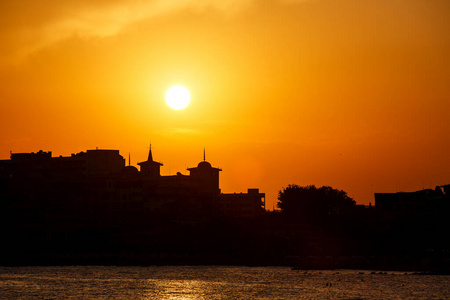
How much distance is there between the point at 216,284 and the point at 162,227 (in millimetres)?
67982

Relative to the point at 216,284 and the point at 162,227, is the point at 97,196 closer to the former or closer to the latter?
the point at 162,227

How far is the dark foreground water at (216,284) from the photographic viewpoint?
102062 mm

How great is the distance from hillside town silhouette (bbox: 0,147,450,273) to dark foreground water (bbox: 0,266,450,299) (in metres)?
26.8

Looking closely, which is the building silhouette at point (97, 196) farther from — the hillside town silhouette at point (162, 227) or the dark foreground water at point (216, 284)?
the dark foreground water at point (216, 284)

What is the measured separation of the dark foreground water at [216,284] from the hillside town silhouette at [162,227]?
87.9 ft

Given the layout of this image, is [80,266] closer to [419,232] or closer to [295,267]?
[295,267]

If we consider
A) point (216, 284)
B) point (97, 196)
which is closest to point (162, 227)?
point (97, 196)

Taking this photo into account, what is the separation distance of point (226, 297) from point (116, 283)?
1036 inches

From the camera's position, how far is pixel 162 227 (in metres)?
184

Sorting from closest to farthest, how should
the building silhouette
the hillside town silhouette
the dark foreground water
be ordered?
the dark foreground water
the hillside town silhouette
the building silhouette

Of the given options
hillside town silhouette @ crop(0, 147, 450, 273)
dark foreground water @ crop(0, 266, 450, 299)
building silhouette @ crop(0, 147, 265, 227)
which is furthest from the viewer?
building silhouette @ crop(0, 147, 265, 227)

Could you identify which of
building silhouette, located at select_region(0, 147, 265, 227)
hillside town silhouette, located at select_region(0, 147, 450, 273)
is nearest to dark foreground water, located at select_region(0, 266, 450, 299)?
hillside town silhouette, located at select_region(0, 147, 450, 273)

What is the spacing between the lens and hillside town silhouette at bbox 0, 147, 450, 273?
17550cm

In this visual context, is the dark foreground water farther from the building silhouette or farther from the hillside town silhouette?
the building silhouette
